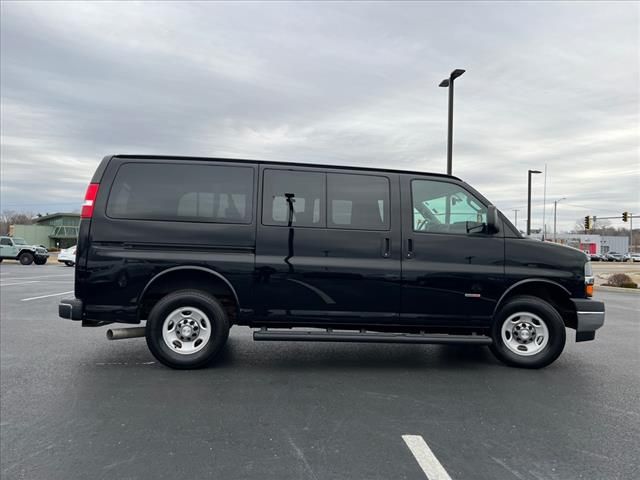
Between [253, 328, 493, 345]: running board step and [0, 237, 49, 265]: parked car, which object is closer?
[253, 328, 493, 345]: running board step

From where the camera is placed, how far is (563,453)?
9.70 ft

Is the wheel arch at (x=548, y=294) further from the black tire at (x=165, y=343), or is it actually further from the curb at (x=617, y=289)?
the curb at (x=617, y=289)

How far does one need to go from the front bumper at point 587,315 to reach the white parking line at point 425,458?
276cm

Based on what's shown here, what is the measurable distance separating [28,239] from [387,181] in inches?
2596

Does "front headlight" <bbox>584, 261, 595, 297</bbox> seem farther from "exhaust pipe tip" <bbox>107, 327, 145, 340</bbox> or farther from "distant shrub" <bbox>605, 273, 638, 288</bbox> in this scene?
"distant shrub" <bbox>605, 273, 638, 288</bbox>

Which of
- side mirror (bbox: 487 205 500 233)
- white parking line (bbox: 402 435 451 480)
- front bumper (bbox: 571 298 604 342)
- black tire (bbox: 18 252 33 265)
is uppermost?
side mirror (bbox: 487 205 500 233)

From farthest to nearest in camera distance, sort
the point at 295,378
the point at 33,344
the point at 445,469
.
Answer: the point at 33,344
the point at 295,378
the point at 445,469

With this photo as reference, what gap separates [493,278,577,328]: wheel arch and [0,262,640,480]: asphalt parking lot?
1.99ft

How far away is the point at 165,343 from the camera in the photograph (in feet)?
15.2

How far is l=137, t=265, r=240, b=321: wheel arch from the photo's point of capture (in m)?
4.65

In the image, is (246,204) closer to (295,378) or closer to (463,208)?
(295,378)

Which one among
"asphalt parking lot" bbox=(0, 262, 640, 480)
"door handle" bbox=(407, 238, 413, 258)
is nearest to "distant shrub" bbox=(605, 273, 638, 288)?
"asphalt parking lot" bbox=(0, 262, 640, 480)

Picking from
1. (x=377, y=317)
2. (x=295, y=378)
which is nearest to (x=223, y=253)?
(x=295, y=378)

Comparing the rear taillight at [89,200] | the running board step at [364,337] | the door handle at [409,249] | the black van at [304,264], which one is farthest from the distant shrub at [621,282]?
the rear taillight at [89,200]
